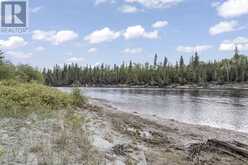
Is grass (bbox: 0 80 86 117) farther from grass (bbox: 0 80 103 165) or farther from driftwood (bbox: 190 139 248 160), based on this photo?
driftwood (bbox: 190 139 248 160)

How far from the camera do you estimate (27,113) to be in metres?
13.3

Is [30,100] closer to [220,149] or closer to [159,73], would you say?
[220,149]

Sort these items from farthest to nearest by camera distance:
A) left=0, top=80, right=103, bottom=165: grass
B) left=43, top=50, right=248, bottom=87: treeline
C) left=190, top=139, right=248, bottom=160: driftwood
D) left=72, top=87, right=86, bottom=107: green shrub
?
left=43, top=50, right=248, bottom=87: treeline, left=72, top=87, right=86, bottom=107: green shrub, left=190, top=139, right=248, bottom=160: driftwood, left=0, top=80, right=103, bottom=165: grass

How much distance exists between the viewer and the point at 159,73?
146 metres

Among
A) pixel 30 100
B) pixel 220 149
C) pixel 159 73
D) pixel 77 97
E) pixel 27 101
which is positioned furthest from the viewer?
pixel 159 73

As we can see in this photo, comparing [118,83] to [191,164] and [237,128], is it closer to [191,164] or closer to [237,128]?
[237,128]

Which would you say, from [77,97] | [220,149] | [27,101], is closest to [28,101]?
[27,101]

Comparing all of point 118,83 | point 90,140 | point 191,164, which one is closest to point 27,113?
point 90,140

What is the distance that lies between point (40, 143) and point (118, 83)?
159m

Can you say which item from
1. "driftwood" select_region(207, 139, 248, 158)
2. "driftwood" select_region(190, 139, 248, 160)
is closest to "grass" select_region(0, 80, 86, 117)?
"driftwood" select_region(190, 139, 248, 160)

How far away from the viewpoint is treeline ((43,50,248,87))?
438 feet

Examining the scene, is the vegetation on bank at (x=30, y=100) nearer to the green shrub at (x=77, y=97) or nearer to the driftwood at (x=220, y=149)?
the green shrub at (x=77, y=97)

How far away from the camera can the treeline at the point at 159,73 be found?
13350cm

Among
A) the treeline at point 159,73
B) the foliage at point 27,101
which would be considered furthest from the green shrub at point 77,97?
the treeline at point 159,73
